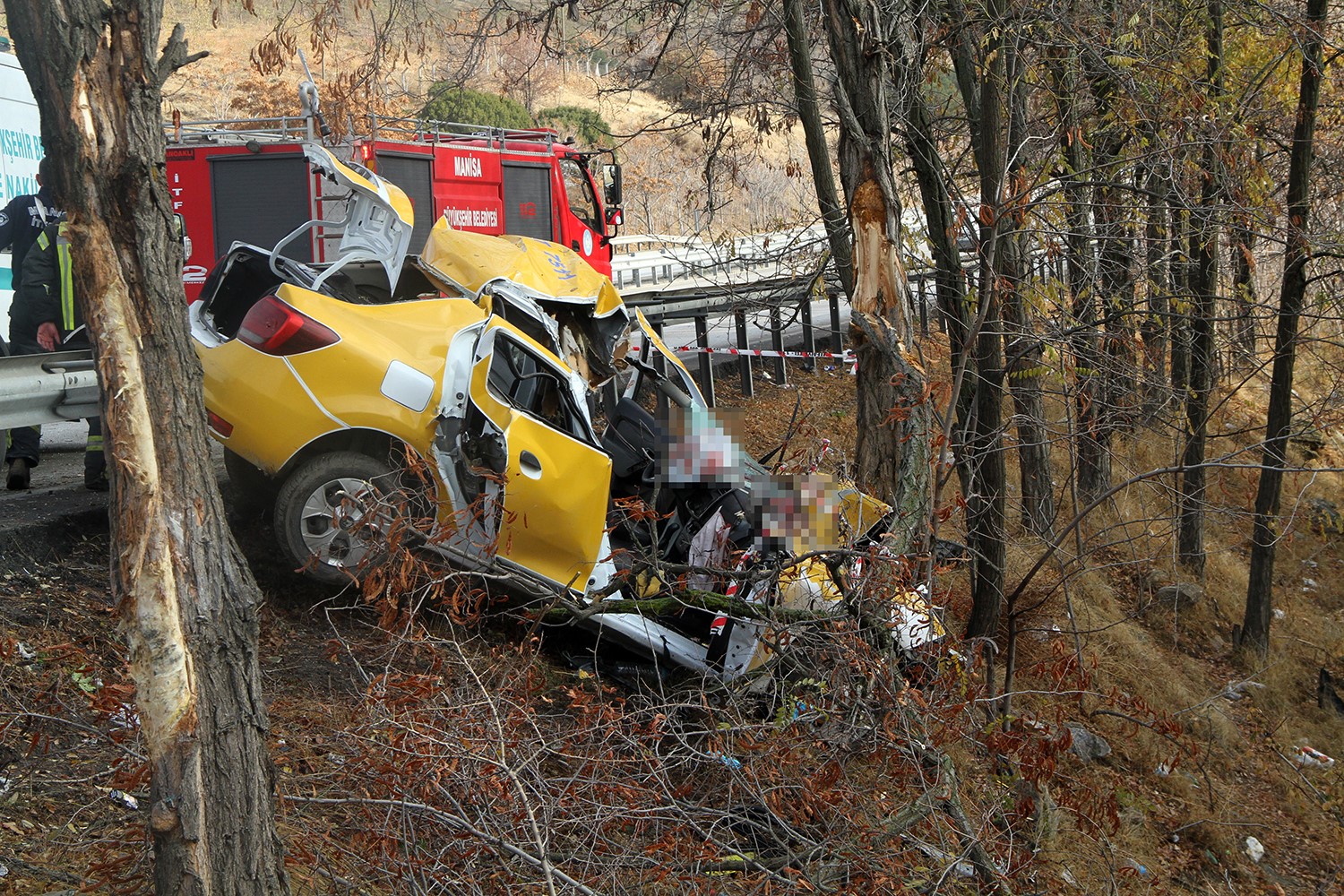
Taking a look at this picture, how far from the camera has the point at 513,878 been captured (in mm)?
3744

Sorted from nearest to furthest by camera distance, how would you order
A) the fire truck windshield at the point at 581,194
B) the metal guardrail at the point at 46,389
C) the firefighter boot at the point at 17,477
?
the metal guardrail at the point at 46,389
the firefighter boot at the point at 17,477
the fire truck windshield at the point at 581,194

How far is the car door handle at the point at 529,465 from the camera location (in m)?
5.89

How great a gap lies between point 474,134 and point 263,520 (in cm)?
904

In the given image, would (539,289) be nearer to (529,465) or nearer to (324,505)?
(529,465)

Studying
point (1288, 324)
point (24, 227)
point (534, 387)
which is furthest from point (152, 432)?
point (1288, 324)

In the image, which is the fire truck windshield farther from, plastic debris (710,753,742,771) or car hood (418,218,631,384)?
plastic debris (710,753,742,771)

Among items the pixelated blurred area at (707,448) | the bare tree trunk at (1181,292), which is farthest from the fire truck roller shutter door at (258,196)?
the bare tree trunk at (1181,292)

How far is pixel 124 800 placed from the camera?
156 inches

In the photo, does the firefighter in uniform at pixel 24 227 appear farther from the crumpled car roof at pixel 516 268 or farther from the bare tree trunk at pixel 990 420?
the bare tree trunk at pixel 990 420

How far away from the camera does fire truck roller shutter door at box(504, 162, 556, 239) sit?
14234mm

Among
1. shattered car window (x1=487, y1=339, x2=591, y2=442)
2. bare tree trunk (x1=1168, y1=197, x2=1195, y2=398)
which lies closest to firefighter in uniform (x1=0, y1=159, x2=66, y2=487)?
shattered car window (x1=487, y1=339, x2=591, y2=442)

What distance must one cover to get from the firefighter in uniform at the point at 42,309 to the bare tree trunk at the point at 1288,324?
9.09 metres

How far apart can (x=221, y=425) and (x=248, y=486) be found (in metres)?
1.09

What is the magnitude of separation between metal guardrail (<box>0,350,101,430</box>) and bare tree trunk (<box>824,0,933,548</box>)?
3.95m
